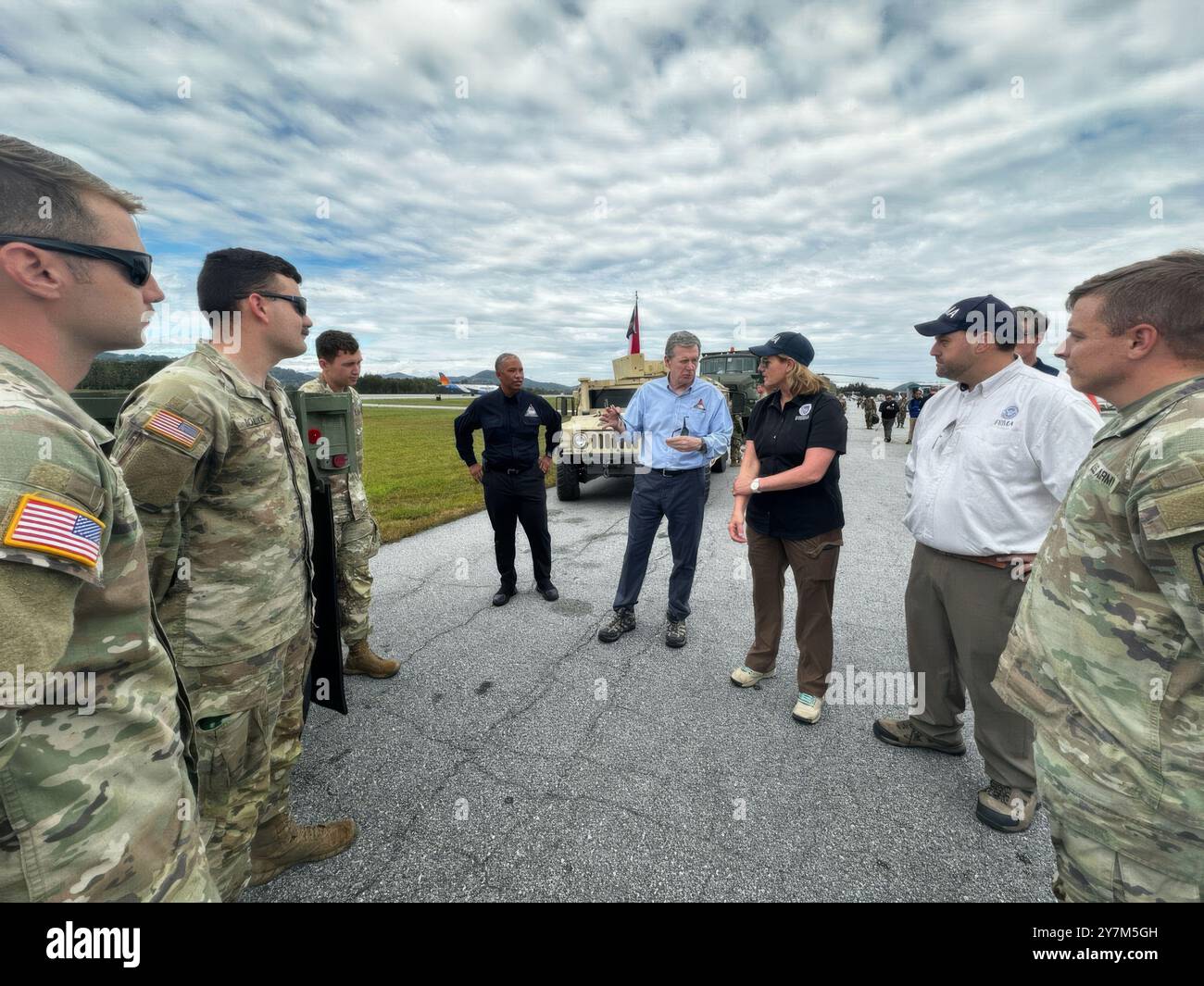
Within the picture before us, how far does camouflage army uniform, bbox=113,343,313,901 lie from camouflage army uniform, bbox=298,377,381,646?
1494 millimetres

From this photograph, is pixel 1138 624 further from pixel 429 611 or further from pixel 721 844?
pixel 429 611

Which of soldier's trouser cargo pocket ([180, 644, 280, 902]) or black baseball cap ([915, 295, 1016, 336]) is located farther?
black baseball cap ([915, 295, 1016, 336])

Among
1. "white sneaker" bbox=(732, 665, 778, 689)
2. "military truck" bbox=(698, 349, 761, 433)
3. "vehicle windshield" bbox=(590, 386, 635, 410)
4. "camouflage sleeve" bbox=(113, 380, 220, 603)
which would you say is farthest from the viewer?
"military truck" bbox=(698, 349, 761, 433)

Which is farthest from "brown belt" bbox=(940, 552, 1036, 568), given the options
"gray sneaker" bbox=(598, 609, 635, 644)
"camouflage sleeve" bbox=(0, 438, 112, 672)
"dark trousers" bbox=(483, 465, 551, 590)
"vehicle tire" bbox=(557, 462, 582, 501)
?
"vehicle tire" bbox=(557, 462, 582, 501)

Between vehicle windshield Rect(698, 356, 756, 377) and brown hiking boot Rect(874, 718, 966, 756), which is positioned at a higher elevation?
vehicle windshield Rect(698, 356, 756, 377)

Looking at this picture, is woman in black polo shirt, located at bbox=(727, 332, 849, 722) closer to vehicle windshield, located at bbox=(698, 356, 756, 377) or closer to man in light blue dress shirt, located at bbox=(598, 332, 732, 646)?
man in light blue dress shirt, located at bbox=(598, 332, 732, 646)

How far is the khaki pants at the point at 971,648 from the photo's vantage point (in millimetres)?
2195

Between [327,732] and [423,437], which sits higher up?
[423,437]

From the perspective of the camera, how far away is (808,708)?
9.31ft

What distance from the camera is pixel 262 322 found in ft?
6.03

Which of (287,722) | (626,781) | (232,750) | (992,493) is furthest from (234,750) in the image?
(992,493)

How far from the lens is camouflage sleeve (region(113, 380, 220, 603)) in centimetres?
146
